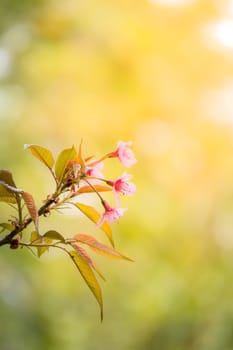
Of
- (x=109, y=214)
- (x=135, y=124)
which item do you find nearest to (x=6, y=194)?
(x=109, y=214)

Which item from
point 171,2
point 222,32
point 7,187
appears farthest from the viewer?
point 171,2

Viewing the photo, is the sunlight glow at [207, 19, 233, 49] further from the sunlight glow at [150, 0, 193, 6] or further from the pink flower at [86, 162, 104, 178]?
the pink flower at [86, 162, 104, 178]

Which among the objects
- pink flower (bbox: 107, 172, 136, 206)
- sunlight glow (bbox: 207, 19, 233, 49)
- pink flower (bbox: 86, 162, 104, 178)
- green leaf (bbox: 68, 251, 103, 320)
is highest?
sunlight glow (bbox: 207, 19, 233, 49)

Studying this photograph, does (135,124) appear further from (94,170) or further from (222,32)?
(94,170)

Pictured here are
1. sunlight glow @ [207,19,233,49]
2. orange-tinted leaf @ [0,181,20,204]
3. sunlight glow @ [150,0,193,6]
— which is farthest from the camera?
sunlight glow @ [150,0,193,6]

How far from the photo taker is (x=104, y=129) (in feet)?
10.7

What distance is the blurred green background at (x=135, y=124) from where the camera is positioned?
127 inches

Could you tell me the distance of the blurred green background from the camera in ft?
10.6

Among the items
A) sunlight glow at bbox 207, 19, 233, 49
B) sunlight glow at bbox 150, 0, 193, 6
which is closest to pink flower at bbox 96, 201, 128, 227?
sunlight glow at bbox 207, 19, 233, 49

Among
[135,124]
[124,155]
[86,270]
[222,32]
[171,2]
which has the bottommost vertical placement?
[86,270]

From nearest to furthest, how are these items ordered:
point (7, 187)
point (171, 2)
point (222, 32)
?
point (7, 187) → point (222, 32) → point (171, 2)

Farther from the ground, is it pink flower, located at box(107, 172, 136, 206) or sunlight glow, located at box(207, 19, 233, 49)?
sunlight glow, located at box(207, 19, 233, 49)

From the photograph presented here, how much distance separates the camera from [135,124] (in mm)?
3322

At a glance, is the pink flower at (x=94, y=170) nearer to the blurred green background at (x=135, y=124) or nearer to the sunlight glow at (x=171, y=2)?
the blurred green background at (x=135, y=124)
